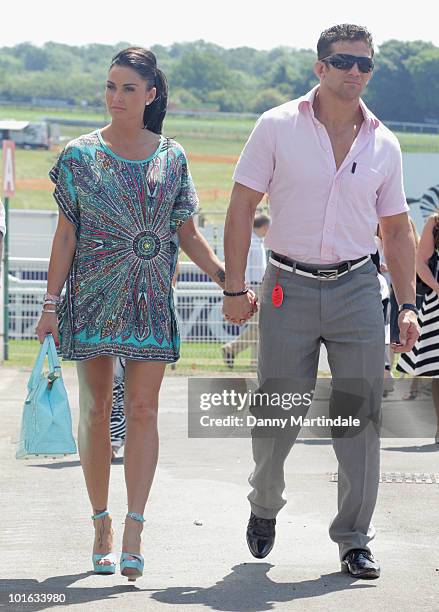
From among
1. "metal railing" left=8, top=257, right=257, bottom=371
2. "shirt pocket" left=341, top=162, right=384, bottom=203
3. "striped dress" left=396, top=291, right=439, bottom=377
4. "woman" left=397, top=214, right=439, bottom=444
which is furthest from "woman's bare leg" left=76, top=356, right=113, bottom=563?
"metal railing" left=8, top=257, right=257, bottom=371

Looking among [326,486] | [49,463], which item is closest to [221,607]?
[326,486]

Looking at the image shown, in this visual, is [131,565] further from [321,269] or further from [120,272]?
[321,269]

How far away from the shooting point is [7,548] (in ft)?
20.2

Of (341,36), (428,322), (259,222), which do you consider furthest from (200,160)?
(341,36)

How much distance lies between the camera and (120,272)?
Result: 18.7 feet

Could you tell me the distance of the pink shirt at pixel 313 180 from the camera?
5680mm

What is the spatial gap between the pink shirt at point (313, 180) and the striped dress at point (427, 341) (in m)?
4.79

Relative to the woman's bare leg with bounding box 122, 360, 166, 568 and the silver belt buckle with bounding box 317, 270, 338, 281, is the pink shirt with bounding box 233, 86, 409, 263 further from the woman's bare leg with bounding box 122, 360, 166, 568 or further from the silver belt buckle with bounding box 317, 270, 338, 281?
the woman's bare leg with bounding box 122, 360, 166, 568

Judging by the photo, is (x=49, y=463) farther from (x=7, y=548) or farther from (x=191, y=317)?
(x=191, y=317)

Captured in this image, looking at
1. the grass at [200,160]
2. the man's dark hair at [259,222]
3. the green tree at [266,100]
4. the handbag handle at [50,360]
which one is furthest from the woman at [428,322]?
the green tree at [266,100]

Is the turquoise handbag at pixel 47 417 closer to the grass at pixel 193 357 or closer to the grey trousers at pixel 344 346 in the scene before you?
the grey trousers at pixel 344 346

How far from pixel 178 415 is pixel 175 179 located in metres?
6.08

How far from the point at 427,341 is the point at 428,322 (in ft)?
0.49

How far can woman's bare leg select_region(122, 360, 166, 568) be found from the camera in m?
5.72
